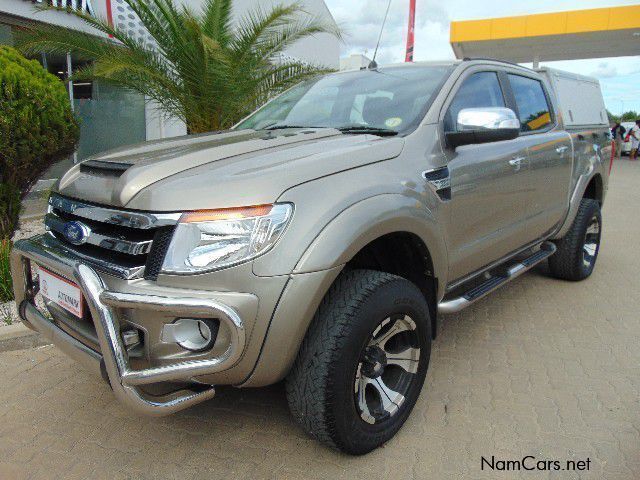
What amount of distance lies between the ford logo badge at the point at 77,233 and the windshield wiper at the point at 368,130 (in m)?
1.33

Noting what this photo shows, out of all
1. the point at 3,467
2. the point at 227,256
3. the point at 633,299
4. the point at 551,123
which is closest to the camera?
the point at 227,256

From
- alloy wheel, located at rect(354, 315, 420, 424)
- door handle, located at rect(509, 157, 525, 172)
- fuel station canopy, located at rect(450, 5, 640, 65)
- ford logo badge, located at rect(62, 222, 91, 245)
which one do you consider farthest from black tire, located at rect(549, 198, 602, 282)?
fuel station canopy, located at rect(450, 5, 640, 65)

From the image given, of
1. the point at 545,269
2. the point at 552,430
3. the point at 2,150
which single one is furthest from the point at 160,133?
the point at 552,430

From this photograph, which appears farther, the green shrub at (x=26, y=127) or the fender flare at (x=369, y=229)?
the green shrub at (x=26, y=127)

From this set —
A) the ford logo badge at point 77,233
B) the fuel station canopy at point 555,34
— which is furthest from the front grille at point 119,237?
the fuel station canopy at point 555,34

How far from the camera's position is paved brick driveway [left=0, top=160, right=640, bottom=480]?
230 cm

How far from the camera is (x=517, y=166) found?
3.32 meters

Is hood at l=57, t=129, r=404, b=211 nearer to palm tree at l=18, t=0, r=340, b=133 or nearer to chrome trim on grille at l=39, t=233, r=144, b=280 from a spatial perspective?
chrome trim on grille at l=39, t=233, r=144, b=280

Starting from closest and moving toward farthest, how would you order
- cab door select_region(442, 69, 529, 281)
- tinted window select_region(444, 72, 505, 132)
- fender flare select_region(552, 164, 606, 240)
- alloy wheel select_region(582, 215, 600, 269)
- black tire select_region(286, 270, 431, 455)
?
black tire select_region(286, 270, 431, 455) → cab door select_region(442, 69, 529, 281) → tinted window select_region(444, 72, 505, 132) → fender flare select_region(552, 164, 606, 240) → alloy wheel select_region(582, 215, 600, 269)

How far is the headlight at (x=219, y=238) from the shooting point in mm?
1853

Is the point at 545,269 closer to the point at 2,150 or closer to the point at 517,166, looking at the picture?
the point at 517,166

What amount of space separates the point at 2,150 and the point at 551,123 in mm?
4257

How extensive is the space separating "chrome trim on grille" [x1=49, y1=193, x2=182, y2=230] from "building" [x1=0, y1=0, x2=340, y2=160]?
5.62 metres

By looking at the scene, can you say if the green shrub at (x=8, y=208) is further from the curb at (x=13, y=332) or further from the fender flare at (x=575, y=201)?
the fender flare at (x=575, y=201)
